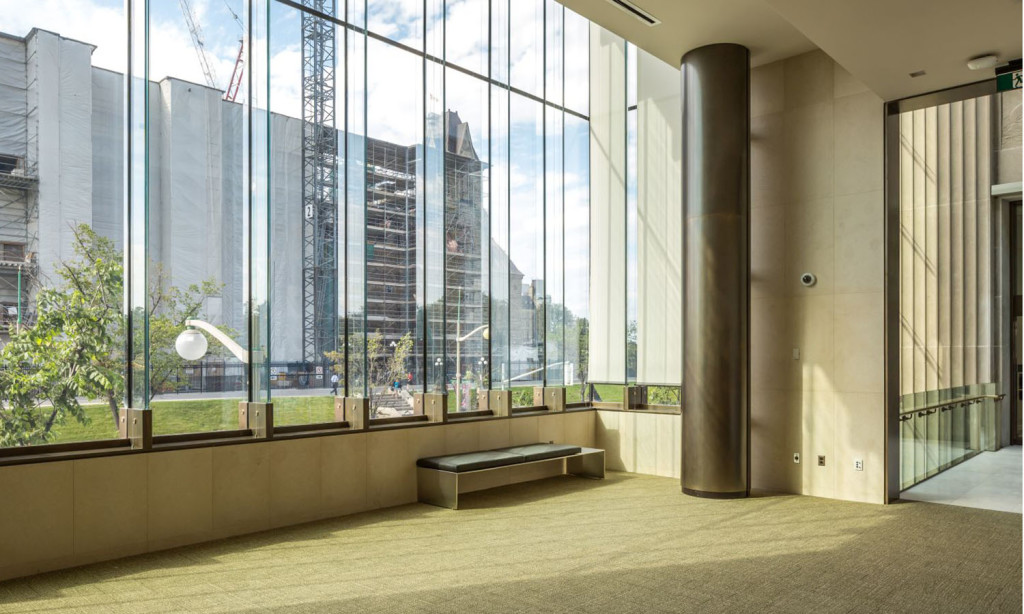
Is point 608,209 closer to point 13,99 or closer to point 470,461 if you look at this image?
point 470,461

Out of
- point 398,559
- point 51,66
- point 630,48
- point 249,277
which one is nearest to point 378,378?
point 249,277

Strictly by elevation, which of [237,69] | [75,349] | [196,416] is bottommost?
[196,416]

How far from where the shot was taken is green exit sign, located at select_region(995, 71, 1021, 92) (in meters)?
6.14

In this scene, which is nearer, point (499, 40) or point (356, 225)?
point (356, 225)

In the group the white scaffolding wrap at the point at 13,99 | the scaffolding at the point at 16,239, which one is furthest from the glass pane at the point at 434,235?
the white scaffolding wrap at the point at 13,99

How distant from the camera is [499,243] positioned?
340 inches

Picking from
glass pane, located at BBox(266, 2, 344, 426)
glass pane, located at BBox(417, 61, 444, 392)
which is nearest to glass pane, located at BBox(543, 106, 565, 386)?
glass pane, located at BBox(417, 61, 444, 392)

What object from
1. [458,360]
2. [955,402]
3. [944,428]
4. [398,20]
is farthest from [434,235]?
[955,402]

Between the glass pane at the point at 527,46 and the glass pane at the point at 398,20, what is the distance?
1462mm

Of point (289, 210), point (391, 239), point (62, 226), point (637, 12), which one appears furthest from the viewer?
point (391, 239)

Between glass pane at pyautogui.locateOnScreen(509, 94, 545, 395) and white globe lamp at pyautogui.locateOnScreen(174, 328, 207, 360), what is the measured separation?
368 centimetres

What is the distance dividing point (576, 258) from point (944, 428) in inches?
181

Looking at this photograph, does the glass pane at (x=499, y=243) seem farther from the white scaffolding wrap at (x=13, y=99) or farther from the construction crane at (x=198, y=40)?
the white scaffolding wrap at (x=13, y=99)

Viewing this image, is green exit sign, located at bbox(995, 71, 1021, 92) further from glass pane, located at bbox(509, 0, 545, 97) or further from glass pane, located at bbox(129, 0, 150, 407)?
glass pane, located at bbox(129, 0, 150, 407)
